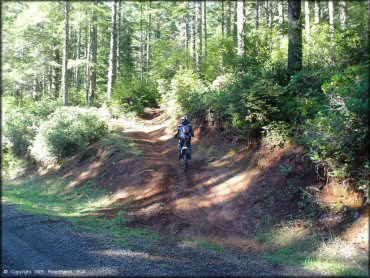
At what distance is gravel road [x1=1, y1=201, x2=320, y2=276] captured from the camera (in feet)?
18.6

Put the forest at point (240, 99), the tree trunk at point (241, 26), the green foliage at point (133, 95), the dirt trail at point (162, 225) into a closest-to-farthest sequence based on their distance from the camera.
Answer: the dirt trail at point (162, 225) < the forest at point (240, 99) < the tree trunk at point (241, 26) < the green foliage at point (133, 95)

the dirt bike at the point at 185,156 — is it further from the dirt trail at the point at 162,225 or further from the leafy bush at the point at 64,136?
the leafy bush at the point at 64,136

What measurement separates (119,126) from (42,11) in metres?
8.13

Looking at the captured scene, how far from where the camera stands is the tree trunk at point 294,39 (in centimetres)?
1192

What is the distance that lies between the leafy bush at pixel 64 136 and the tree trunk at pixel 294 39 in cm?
1050

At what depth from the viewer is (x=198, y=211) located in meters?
9.71

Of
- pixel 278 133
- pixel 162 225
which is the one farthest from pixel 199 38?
pixel 162 225

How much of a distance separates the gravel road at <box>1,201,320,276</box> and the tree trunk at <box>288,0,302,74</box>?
7649 millimetres

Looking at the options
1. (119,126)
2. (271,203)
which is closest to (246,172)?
(271,203)

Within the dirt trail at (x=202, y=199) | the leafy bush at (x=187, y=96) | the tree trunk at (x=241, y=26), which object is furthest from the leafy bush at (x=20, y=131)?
the tree trunk at (x=241, y=26)

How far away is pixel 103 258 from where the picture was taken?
629 cm

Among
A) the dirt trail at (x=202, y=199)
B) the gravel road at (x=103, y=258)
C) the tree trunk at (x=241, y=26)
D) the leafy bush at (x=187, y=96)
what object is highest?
the tree trunk at (x=241, y=26)

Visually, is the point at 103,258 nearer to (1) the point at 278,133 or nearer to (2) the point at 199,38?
(1) the point at 278,133

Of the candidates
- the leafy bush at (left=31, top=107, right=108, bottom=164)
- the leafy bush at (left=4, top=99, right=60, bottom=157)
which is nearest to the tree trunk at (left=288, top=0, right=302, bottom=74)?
the leafy bush at (left=31, top=107, right=108, bottom=164)
